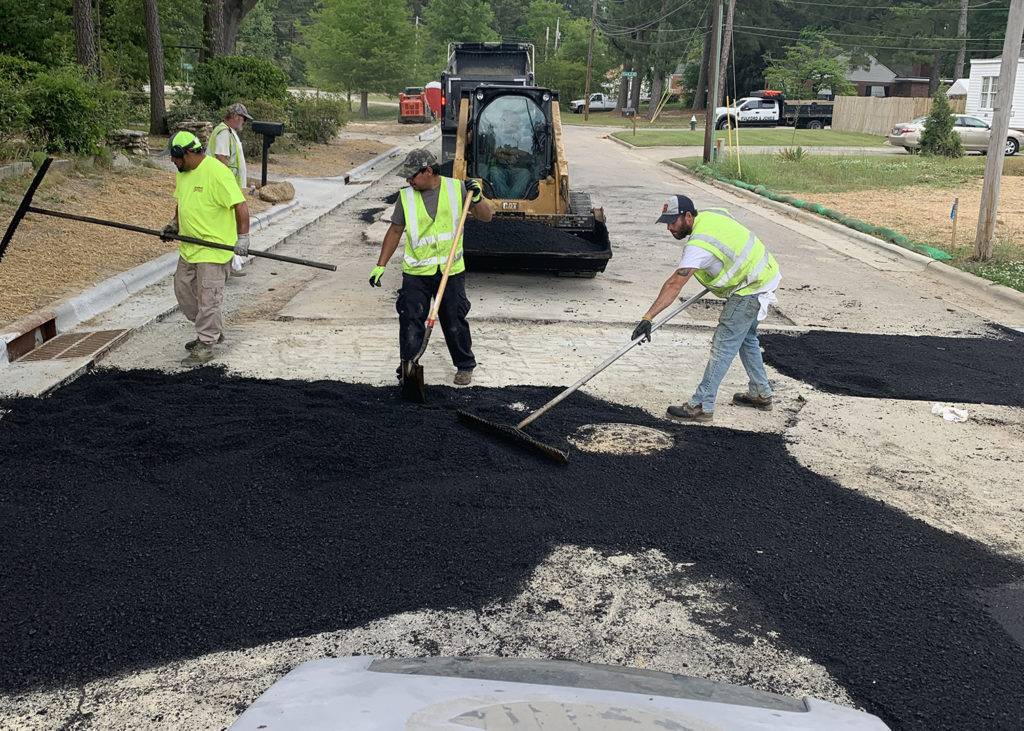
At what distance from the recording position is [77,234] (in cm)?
1039

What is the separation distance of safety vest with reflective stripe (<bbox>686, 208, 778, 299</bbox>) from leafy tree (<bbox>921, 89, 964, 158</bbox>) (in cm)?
2522

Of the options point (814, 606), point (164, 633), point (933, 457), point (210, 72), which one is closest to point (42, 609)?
point (164, 633)

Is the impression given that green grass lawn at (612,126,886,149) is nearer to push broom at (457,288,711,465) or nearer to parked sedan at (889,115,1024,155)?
parked sedan at (889,115,1024,155)

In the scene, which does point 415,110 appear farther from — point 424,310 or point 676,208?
point 676,208

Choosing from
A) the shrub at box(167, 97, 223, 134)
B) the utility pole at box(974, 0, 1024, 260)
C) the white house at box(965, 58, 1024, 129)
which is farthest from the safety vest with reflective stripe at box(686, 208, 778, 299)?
the white house at box(965, 58, 1024, 129)

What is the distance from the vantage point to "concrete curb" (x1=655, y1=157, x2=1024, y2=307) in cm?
1002

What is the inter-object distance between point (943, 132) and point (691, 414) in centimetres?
2590

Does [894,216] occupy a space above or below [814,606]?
above

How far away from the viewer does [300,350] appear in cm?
735

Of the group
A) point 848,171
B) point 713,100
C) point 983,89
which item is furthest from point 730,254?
point 983,89

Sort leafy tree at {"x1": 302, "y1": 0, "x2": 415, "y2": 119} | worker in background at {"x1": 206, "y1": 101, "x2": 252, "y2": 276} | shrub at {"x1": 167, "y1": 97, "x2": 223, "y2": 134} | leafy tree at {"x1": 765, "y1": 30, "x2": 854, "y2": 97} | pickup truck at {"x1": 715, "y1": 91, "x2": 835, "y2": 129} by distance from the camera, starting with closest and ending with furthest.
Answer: worker in background at {"x1": 206, "y1": 101, "x2": 252, "y2": 276} → shrub at {"x1": 167, "y1": 97, "x2": 223, "y2": 134} → pickup truck at {"x1": 715, "y1": 91, "x2": 835, "y2": 129} → leafy tree at {"x1": 302, "y1": 0, "x2": 415, "y2": 119} → leafy tree at {"x1": 765, "y1": 30, "x2": 854, "y2": 97}

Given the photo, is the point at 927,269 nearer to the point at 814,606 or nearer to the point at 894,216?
the point at 894,216

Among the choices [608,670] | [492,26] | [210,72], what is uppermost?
[492,26]

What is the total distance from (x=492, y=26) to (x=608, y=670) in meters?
83.4
